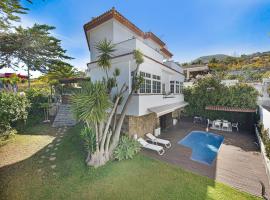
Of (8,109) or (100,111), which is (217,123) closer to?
(100,111)

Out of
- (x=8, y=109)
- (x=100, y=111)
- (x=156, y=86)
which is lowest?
(x=8, y=109)

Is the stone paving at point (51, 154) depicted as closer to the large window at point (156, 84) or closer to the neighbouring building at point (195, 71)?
the large window at point (156, 84)

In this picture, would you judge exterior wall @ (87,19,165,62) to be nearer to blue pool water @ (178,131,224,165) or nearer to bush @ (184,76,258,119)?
blue pool water @ (178,131,224,165)

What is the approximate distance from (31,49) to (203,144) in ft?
131

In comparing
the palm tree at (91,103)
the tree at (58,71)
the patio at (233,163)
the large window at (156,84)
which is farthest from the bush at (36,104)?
the patio at (233,163)

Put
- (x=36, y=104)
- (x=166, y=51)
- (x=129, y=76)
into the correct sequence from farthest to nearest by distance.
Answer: (x=166, y=51) < (x=36, y=104) < (x=129, y=76)

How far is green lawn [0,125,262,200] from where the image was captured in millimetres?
8992

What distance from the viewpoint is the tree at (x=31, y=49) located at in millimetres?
27700

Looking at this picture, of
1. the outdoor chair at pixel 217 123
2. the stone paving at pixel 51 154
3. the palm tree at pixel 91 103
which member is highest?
the palm tree at pixel 91 103

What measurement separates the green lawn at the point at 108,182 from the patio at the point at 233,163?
107cm

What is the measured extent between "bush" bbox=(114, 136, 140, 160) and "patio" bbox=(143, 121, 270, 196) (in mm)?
1842

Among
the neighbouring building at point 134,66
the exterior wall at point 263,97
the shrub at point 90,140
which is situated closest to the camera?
the shrub at point 90,140

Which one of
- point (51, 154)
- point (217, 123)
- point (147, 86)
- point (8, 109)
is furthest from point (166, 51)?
point (8, 109)

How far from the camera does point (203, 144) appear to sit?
60.0ft
